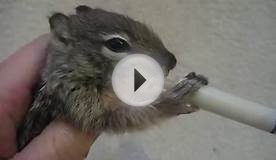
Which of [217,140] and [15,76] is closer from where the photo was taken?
[15,76]

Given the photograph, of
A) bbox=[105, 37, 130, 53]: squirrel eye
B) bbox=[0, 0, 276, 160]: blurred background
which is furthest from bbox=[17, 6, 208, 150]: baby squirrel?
bbox=[0, 0, 276, 160]: blurred background

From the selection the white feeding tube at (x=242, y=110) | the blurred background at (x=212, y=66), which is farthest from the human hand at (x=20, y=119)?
the blurred background at (x=212, y=66)

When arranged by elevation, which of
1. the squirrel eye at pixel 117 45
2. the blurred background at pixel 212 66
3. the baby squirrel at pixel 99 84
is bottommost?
the blurred background at pixel 212 66

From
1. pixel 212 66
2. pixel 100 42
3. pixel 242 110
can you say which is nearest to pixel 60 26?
pixel 100 42

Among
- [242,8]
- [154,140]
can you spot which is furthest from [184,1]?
[154,140]

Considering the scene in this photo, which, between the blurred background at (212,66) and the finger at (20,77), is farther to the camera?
the blurred background at (212,66)

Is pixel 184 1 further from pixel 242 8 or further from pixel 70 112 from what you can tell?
pixel 70 112

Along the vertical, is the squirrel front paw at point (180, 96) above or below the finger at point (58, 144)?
above

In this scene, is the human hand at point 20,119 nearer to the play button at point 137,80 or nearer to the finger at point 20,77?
the finger at point 20,77

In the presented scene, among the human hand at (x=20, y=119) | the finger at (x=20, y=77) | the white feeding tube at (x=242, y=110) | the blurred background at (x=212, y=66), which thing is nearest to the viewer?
the white feeding tube at (x=242, y=110)
